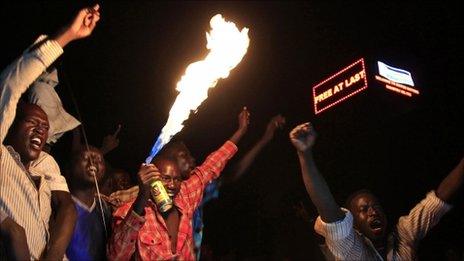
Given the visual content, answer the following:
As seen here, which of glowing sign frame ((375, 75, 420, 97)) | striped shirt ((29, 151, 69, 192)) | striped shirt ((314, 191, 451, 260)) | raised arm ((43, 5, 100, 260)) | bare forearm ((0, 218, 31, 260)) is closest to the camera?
bare forearm ((0, 218, 31, 260))

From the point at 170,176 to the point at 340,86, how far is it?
1397cm

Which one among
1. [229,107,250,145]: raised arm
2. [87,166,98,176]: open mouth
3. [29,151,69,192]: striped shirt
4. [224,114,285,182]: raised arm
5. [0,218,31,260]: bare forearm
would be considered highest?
[229,107,250,145]: raised arm

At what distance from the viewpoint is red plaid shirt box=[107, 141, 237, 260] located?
3.49 metres

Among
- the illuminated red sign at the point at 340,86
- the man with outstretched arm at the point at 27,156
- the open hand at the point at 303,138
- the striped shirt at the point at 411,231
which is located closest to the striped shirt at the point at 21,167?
the man with outstretched arm at the point at 27,156

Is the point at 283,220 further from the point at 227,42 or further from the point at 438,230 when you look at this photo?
the point at 227,42

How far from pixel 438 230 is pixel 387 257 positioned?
8.19m

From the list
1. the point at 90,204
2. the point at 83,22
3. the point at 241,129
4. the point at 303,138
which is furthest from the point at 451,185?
the point at 83,22

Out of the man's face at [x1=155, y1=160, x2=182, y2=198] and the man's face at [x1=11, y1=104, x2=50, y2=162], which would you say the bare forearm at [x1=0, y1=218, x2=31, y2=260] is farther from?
the man's face at [x1=155, y1=160, x2=182, y2=198]

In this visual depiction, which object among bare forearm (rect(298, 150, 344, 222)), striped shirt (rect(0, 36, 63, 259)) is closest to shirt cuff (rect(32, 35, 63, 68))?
striped shirt (rect(0, 36, 63, 259))

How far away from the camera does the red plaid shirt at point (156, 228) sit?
3.49 metres

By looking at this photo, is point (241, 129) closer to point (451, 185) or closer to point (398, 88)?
point (451, 185)

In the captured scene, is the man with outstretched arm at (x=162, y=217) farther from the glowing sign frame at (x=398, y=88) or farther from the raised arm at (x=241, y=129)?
Result: the glowing sign frame at (x=398, y=88)

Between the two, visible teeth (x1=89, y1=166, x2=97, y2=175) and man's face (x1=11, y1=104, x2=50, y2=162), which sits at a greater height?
man's face (x1=11, y1=104, x2=50, y2=162)

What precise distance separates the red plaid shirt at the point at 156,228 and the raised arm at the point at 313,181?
1.25 metres
